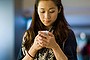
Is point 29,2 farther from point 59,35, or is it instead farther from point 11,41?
point 59,35

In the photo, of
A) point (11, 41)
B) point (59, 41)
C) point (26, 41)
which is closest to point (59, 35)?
point (59, 41)

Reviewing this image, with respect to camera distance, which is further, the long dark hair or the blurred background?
the blurred background

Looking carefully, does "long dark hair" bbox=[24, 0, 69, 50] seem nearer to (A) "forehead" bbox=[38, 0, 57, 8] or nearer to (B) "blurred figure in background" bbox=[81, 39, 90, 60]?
(A) "forehead" bbox=[38, 0, 57, 8]

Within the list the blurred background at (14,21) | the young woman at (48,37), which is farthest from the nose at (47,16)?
the blurred background at (14,21)

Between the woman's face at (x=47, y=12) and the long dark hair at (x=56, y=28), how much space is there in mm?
30

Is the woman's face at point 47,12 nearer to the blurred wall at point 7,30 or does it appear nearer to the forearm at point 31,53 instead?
the forearm at point 31,53

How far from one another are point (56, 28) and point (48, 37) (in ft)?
0.28

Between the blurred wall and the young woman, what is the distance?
2417mm

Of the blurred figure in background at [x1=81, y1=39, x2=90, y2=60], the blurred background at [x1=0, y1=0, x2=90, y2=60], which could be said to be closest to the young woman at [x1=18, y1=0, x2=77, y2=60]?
the blurred figure in background at [x1=81, y1=39, x2=90, y2=60]

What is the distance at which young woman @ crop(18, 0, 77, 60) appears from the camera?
78 centimetres

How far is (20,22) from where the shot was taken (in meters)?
3.40

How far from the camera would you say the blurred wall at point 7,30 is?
3.24 metres

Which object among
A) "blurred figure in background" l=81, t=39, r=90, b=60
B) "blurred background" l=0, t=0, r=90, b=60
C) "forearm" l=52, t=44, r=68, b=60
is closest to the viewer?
"forearm" l=52, t=44, r=68, b=60

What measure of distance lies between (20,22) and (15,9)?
0.73ft
